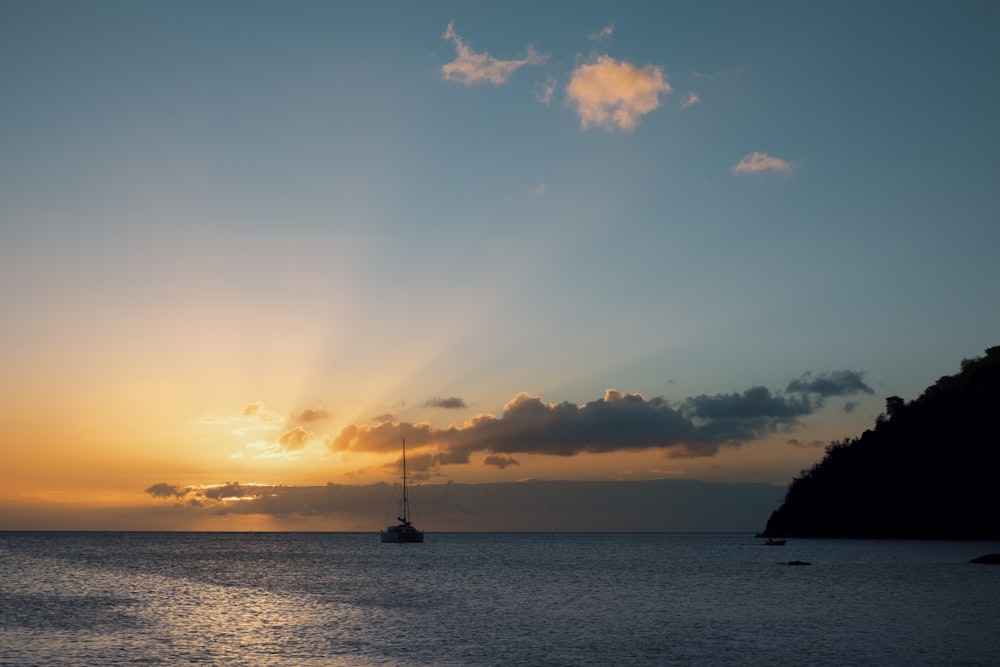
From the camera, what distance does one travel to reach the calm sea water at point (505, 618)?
5350cm

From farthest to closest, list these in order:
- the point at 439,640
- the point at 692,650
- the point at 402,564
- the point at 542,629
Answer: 1. the point at 402,564
2. the point at 542,629
3. the point at 439,640
4. the point at 692,650

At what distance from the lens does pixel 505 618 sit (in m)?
74.5

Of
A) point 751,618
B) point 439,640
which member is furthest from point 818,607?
point 439,640

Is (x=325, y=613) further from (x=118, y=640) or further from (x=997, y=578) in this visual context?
(x=997, y=578)

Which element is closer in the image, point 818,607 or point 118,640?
point 118,640

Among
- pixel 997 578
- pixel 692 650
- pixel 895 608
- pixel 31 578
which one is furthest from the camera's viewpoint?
pixel 31 578

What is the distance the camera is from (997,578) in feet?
380

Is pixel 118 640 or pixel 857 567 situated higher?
pixel 118 640

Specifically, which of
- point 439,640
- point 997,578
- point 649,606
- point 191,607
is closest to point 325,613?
point 191,607

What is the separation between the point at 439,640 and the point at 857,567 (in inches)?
4471

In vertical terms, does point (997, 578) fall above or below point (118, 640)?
below

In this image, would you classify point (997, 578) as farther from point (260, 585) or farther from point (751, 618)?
point (260, 585)

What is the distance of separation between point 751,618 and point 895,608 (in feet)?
58.9

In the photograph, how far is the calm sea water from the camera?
53.5 metres
